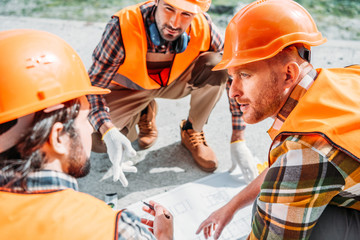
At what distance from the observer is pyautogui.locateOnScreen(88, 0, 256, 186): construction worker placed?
2018mm

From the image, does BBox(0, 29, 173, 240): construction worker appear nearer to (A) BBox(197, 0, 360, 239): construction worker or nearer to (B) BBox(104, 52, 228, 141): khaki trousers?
(A) BBox(197, 0, 360, 239): construction worker

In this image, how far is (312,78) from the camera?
4.08ft

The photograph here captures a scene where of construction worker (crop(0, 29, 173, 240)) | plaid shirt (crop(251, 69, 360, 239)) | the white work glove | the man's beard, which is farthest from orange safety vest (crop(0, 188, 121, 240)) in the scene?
the white work glove

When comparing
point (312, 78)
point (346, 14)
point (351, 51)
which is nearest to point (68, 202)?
point (312, 78)

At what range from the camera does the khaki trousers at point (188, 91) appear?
2348 mm

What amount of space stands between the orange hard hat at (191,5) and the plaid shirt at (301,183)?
3.68ft

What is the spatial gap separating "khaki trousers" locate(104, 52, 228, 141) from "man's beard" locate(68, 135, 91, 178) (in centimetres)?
119

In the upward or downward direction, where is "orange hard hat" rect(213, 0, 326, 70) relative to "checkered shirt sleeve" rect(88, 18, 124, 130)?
upward

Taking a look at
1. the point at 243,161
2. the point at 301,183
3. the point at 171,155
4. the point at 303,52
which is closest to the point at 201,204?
the point at 243,161

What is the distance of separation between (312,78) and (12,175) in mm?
1170

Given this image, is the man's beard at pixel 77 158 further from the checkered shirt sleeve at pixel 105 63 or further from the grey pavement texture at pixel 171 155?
the grey pavement texture at pixel 171 155

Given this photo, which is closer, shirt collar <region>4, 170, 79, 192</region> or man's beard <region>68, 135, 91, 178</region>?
shirt collar <region>4, 170, 79, 192</region>

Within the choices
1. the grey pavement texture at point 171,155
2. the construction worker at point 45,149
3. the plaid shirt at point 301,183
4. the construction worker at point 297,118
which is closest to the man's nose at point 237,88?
the construction worker at point 297,118

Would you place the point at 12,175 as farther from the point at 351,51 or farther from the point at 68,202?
the point at 351,51
